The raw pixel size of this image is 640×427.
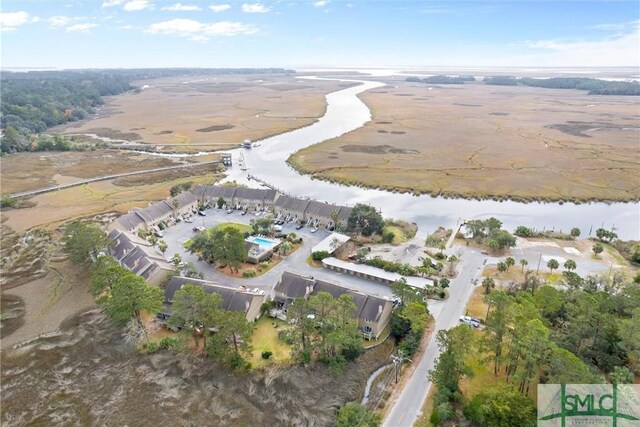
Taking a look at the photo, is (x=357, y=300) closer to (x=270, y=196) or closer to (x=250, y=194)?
(x=270, y=196)

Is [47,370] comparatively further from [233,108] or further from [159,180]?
[233,108]

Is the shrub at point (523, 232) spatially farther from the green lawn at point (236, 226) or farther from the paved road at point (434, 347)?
the green lawn at point (236, 226)

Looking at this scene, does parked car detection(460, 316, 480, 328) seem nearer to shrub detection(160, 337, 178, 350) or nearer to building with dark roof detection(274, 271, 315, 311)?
building with dark roof detection(274, 271, 315, 311)

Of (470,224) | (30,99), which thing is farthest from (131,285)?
(30,99)

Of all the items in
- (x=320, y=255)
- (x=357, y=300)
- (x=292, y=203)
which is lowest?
(x=320, y=255)

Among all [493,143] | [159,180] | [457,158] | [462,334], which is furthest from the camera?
[493,143]

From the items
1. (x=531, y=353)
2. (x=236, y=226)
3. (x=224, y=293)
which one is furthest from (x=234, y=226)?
(x=531, y=353)

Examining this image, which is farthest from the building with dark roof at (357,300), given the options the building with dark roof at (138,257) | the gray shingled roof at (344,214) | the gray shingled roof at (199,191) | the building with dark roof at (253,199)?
the gray shingled roof at (199,191)
